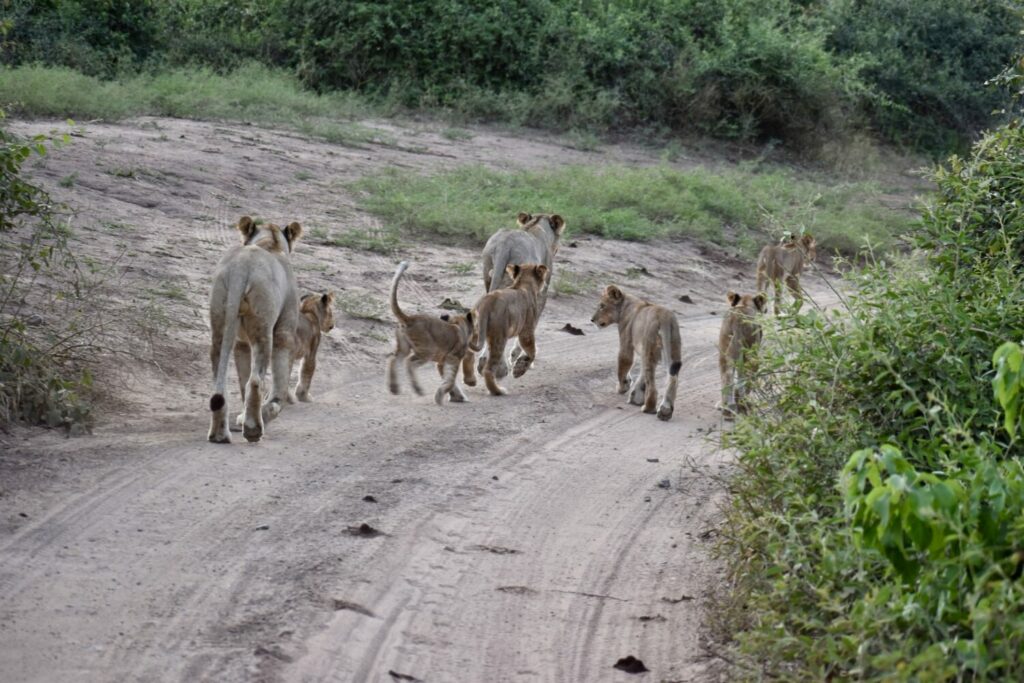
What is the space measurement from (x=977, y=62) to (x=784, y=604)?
2855cm

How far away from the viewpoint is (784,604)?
17.5 feet

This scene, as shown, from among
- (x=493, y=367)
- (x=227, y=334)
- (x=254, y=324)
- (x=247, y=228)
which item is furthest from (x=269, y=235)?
(x=493, y=367)

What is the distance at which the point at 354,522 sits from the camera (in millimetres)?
7434

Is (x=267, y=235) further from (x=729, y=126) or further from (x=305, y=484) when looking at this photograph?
(x=729, y=126)

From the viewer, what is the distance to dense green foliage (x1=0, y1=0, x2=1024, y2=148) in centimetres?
2459

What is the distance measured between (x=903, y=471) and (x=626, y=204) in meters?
15.1

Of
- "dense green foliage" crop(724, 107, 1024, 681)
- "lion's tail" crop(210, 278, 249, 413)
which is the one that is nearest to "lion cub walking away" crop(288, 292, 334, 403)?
"lion's tail" crop(210, 278, 249, 413)

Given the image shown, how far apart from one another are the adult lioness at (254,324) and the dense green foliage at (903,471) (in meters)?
3.40

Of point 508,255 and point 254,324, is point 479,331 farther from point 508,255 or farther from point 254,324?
point 254,324

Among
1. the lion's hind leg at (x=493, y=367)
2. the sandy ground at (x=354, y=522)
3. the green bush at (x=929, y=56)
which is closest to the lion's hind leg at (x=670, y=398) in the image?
the sandy ground at (x=354, y=522)

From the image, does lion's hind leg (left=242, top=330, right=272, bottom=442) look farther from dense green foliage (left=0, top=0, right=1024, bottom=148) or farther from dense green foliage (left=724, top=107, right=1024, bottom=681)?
dense green foliage (left=0, top=0, right=1024, bottom=148)

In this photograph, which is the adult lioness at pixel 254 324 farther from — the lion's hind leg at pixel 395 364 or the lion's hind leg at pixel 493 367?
the lion's hind leg at pixel 493 367

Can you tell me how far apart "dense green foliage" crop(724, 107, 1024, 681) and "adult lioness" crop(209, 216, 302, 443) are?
11.1 ft

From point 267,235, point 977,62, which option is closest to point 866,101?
point 977,62
